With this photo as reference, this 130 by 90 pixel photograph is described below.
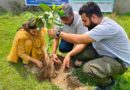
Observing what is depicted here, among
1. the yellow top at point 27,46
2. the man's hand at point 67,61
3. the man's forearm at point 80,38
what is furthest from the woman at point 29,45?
the man's forearm at point 80,38

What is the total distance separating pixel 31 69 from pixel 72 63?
0.65 m

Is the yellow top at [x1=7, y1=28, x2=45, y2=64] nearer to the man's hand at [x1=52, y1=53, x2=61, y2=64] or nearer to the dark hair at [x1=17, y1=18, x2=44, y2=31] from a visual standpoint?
the dark hair at [x1=17, y1=18, x2=44, y2=31]

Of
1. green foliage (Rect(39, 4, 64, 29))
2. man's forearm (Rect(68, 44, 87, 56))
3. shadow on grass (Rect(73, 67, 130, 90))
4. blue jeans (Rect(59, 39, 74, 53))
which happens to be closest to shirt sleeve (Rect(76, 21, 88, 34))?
man's forearm (Rect(68, 44, 87, 56))

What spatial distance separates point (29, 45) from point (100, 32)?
1.33m

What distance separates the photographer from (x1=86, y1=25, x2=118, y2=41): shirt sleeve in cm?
444

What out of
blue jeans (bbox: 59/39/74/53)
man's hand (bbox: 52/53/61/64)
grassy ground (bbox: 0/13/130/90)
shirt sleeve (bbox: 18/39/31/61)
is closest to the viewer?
grassy ground (bbox: 0/13/130/90)

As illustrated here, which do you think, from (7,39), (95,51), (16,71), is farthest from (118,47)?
(7,39)

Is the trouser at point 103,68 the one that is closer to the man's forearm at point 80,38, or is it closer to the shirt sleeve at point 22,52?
the man's forearm at point 80,38

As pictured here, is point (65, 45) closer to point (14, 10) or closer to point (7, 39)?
point (7, 39)

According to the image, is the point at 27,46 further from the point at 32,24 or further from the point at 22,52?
the point at 32,24

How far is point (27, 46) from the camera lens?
5.39m

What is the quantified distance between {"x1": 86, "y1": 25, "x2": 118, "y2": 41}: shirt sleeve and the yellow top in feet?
3.66

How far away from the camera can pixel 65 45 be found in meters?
5.73

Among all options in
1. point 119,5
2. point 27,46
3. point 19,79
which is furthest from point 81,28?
point 119,5
